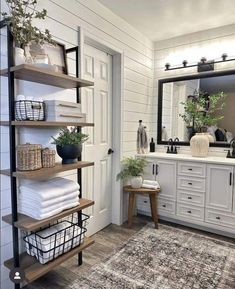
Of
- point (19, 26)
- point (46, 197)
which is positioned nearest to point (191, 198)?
point (46, 197)

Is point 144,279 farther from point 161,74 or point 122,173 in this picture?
point 161,74

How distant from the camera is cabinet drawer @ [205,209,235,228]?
2.52m

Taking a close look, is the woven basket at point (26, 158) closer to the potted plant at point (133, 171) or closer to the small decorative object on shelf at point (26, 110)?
the small decorative object on shelf at point (26, 110)

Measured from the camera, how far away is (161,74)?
3.37 meters

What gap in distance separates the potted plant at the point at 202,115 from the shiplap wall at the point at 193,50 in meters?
0.24

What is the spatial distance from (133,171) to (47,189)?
1.40 m

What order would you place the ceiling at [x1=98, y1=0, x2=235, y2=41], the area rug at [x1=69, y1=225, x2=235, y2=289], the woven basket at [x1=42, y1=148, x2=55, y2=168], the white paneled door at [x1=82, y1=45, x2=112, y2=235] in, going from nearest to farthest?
the woven basket at [x1=42, y1=148, x2=55, y2=168] → the area rug at [x1=69, y1=225, x2=235, y2=289] → the ceiling at [x1=98, y1=0, x2=235, y2=41] → the white paneled door at [x1=82, y1=45, x2=112, y2=235]

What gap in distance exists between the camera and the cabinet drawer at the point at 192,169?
8.70 ft

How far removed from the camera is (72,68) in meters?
2.08

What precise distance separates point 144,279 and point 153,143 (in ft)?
6.49

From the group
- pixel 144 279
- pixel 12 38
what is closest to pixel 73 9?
pixel 12 38

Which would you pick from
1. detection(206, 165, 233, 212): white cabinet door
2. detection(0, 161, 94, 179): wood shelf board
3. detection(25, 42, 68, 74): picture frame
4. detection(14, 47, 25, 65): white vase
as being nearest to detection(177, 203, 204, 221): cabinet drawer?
detection(206, 165, 233, 212): white cabinet door

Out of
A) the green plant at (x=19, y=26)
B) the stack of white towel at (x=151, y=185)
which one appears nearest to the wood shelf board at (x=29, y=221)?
the green plant at (x=19, y=26)

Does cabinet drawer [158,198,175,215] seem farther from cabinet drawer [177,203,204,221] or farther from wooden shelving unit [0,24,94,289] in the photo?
wooden shelving unit [0,24,94,289]
